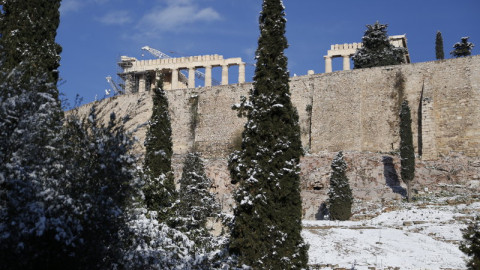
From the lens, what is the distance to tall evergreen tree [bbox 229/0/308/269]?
411 inches

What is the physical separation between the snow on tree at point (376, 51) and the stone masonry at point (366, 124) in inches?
122

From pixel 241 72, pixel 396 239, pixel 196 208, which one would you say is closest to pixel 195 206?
pixel 196 208

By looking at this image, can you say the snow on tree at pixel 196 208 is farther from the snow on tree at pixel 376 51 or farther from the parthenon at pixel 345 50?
the parthenon at pixel 345 50

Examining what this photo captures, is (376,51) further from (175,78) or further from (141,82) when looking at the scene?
(141,82)

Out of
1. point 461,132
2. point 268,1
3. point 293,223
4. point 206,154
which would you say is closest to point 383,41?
point 461,132

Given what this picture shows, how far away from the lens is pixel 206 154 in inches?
1404

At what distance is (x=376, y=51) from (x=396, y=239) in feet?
71.6

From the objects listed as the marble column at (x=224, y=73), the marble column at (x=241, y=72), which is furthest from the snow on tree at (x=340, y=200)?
the marble column at (x=224, y=73)

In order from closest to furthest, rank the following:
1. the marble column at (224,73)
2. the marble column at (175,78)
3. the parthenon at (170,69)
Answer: the marble column at (224,73) < the parthenon at (170,69) < the marble column at (175,78)

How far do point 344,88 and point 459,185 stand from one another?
1015 centimetres

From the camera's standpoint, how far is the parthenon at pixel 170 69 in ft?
150

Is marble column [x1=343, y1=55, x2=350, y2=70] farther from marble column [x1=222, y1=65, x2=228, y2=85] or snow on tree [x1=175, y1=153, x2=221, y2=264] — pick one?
snow on tree [x1=175, y1=153, x2=221, y2=264]

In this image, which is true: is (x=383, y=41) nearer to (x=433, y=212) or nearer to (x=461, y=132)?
(x=461, y=132)

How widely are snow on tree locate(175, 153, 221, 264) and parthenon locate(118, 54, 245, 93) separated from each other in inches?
876
